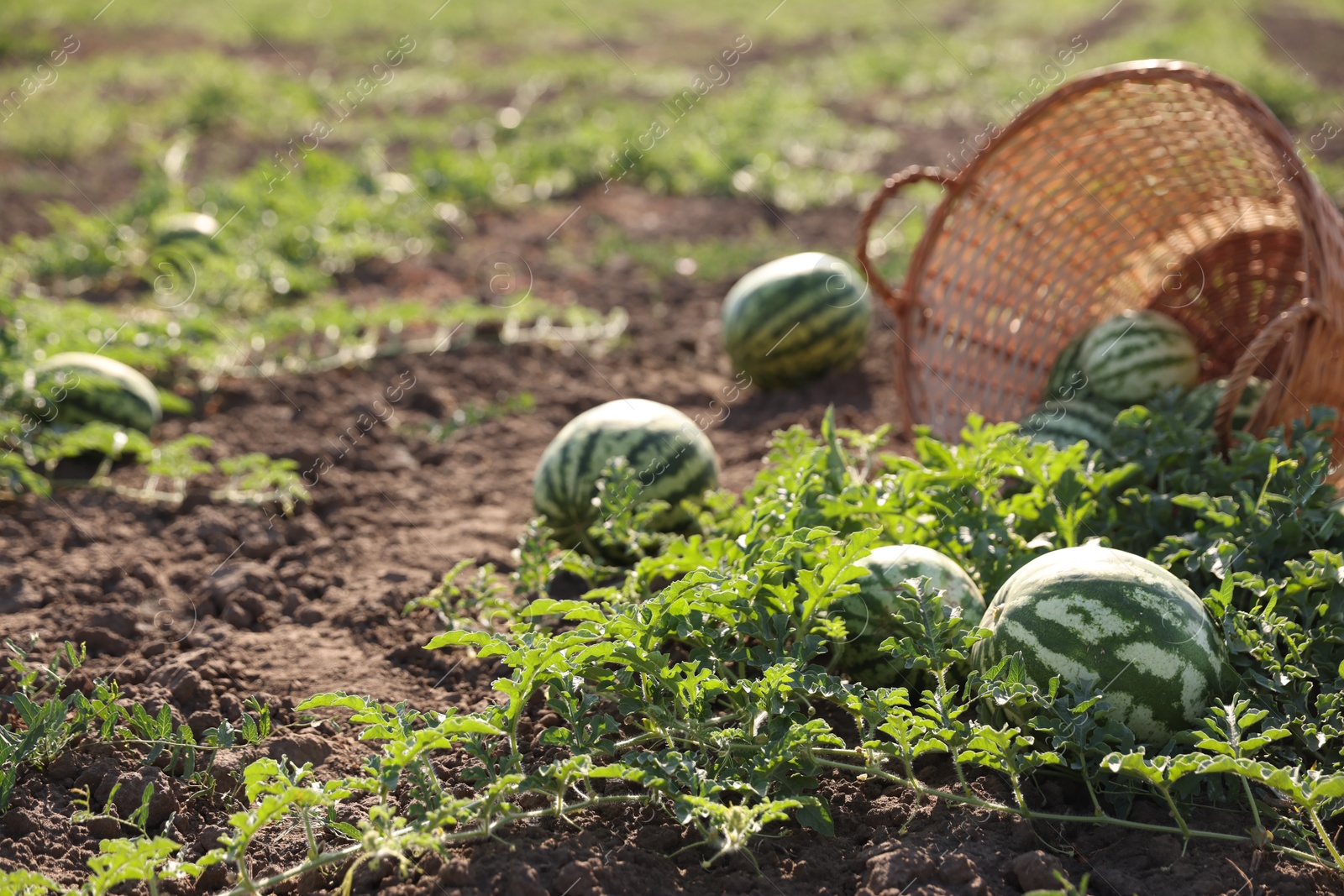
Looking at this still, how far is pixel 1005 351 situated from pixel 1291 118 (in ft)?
17.9

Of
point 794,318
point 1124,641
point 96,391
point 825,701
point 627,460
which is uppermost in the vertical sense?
point 96,391

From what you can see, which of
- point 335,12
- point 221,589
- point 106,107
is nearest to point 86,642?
point 221,589

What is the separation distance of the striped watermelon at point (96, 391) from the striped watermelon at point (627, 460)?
188cm

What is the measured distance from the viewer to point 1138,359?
3.71 metres

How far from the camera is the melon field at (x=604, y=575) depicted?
A: 2.14 meters

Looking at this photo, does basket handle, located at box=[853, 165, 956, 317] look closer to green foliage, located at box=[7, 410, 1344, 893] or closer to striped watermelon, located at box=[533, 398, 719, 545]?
striped watermelon, located at box=[533, 398, 719, 545]

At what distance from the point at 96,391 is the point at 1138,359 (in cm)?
390

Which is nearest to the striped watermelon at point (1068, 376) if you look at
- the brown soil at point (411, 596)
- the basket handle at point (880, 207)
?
the basket handle at point (880, 207)

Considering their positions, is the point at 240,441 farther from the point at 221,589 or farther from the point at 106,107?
the point at 106,107

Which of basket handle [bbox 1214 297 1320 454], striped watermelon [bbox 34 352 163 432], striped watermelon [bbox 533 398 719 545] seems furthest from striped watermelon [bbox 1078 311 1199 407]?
striped watermelon [bbox 34 352 163 432]

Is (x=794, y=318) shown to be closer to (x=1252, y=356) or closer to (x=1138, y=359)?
(x=1138, y=359)

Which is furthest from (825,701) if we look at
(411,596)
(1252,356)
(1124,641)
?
(1252,356)

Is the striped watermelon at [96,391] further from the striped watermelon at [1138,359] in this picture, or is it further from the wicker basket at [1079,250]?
the striped watermelon at [1138,359]

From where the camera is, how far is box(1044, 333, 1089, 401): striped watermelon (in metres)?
3.88
